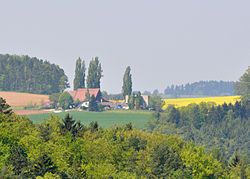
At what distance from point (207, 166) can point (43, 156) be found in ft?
133

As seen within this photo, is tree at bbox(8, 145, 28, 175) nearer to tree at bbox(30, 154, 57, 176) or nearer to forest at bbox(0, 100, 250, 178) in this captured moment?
forest at bbox(0, 100, 250, 178)

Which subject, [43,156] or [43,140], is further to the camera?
[43,140]

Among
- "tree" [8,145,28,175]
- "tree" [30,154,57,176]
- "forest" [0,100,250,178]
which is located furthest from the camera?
"forest" [0,100,250,178]

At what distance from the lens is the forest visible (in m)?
91.6

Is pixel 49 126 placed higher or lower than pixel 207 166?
higher

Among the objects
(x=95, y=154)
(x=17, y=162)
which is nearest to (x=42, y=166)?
(x=17, y=162)

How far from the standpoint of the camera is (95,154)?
108 metres

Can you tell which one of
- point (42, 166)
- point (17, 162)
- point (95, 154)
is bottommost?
point (42, 166)

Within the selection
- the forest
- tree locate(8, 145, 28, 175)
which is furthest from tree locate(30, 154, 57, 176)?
tree locate(8, 145, 28, 175)

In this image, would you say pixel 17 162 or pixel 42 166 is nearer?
pixel 17 162

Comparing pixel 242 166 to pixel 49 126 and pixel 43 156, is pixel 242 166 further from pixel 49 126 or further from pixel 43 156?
pixel 43 156

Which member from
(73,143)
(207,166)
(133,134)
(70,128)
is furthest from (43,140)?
(207,166)

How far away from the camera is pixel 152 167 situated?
11081 centimetres

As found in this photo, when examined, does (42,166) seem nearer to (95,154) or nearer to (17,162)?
(17,162)
